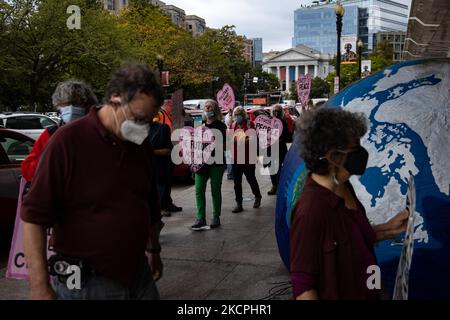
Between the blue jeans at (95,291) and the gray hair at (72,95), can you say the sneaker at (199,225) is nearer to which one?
the gray hair at (72,95)

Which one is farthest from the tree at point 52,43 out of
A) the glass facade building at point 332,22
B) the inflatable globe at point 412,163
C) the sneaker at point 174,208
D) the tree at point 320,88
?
the glass facade building at point 332,22

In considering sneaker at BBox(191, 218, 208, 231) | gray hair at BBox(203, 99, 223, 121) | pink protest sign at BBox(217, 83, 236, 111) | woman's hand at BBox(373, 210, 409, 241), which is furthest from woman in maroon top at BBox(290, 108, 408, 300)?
pink protest sign at BBox(217, 83, 236, 111)

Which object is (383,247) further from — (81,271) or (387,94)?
(81,271)

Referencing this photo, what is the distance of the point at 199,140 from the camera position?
7.59 metres

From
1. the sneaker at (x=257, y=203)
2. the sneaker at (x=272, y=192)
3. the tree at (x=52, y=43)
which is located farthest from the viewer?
the tree at (x=52, y=43)

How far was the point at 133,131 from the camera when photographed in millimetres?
2535

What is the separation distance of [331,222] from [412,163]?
193 cm

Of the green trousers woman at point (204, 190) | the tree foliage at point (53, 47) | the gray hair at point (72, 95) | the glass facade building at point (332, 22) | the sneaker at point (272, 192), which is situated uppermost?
the glass facade building at point (332, 22)

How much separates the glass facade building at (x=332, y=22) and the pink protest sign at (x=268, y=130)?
6175 inches

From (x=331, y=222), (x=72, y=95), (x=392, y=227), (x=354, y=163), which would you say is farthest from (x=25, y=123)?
(x=331, y=222)

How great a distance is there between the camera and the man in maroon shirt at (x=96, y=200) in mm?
2404

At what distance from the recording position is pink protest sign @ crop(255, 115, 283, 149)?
10914 millimetres

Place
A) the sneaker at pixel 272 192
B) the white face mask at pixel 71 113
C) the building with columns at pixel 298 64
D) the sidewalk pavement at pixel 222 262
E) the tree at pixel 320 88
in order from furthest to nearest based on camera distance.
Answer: the building with columns at pixel 298 64 → the tree at pixel 320 88 → the sneaker at pixel 272 192 → the sidewalk pavement at pixel 222 262 → the white face mask at pixel 71 113

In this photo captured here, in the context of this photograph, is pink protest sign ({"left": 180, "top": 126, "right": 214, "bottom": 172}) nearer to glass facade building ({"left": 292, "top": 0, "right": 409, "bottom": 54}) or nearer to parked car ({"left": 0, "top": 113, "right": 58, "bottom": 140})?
parked car ({"left": 0, "top": 113, "right": 58, "bottom": 140})
